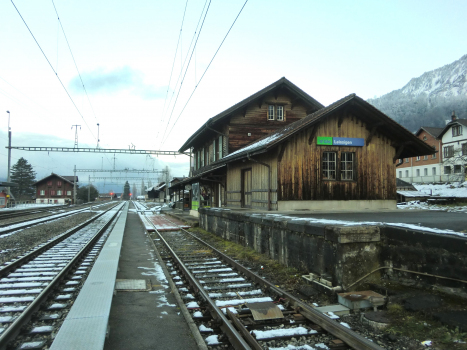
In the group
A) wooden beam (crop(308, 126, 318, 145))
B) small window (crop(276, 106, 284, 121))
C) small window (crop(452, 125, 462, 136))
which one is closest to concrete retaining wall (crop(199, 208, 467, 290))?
wooden beam (crop(308, 126, 318, 145))

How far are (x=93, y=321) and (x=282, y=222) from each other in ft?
15.4

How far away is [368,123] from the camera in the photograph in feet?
45.8

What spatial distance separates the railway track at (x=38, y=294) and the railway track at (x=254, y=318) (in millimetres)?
1919

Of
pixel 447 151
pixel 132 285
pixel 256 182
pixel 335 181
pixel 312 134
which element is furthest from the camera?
pixel 447 151

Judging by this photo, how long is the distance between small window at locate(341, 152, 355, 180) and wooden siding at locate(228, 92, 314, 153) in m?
7.19

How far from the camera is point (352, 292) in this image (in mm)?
5535

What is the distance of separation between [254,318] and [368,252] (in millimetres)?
2546

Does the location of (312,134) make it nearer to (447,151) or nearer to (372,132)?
(372,132)

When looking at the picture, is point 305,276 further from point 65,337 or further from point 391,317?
point 65,337

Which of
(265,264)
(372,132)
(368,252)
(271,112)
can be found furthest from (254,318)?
(271,112)

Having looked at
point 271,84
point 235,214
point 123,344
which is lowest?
point 123,344

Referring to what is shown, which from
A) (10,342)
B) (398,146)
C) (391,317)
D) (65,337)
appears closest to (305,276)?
(391,317)

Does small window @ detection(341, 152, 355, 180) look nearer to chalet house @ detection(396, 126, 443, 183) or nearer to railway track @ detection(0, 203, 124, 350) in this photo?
railway track @ detection(0, 203, 124, 350)

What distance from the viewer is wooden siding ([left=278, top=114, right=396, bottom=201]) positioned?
13.0 meters
